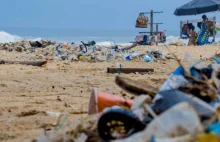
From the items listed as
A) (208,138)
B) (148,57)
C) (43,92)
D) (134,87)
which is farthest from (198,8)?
(208,138)

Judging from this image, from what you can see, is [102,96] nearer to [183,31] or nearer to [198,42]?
[198,42]

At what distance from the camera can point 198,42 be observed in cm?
2005

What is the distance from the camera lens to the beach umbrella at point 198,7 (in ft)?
67.9

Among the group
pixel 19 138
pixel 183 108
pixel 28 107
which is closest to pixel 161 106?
pixel 183 108

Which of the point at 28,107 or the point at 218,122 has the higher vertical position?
the point at 218,122

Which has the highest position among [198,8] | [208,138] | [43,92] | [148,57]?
[198,8]

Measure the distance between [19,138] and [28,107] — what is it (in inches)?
54.3

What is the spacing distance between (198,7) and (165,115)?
63.3 feet

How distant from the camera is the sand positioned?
184 inches

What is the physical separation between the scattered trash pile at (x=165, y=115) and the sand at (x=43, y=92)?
52.2 inches

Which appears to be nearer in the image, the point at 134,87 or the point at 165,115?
the point at 165,115

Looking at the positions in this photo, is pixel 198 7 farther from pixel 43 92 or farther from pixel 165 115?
pixel 165 115

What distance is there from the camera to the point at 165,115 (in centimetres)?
240

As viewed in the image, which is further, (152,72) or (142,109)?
(152,72)
